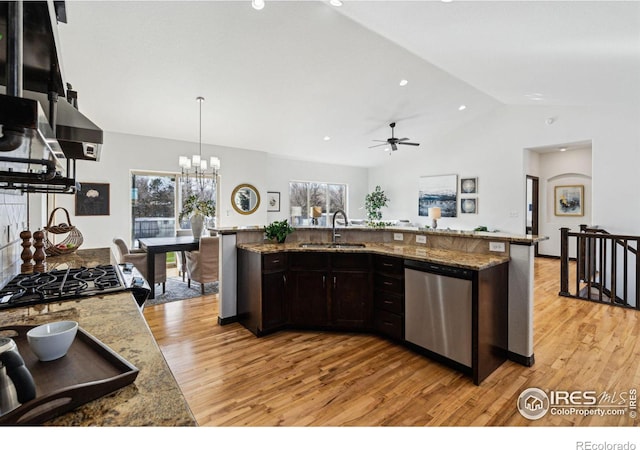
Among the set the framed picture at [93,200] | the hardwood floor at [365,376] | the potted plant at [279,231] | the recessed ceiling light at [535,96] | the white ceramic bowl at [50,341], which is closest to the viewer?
the white ceramic bowl at [50,341]

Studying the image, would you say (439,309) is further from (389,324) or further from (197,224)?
(197,224)

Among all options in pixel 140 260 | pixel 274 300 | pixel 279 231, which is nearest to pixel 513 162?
pixel 279 231

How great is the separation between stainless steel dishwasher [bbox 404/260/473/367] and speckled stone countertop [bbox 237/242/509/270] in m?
0.06

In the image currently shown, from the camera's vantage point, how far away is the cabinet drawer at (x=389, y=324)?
2859 mm

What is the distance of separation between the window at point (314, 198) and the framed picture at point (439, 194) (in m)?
2.45

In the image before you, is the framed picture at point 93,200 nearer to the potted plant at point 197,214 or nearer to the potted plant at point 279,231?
the potted plant at point 197,214

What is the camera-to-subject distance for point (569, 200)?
7605mm

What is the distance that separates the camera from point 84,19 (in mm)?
3107

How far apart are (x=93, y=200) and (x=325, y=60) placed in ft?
15.7

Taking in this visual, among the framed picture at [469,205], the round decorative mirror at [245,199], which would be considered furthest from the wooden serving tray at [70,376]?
the framed picture at [469,205]

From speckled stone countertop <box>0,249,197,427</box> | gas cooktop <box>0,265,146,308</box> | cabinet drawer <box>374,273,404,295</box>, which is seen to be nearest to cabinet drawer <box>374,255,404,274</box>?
cabinet drawer <box>374,273,404,295</box>

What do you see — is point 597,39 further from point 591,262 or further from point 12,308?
point 12,308

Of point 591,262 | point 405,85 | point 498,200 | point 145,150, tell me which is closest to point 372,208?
point 498,200

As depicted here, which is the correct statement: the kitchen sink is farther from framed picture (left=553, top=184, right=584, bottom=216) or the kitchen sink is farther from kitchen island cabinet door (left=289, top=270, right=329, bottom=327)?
framed picture (left=553, top=184, right=584, bottom=216)
